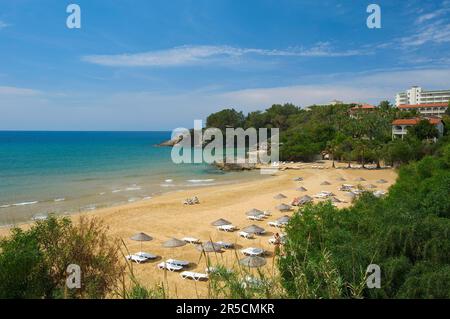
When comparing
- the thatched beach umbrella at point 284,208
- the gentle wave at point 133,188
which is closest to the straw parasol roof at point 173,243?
the thatched beach umbrella at point 284,208

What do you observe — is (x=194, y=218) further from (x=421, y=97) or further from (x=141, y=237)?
(x=421, y=97)

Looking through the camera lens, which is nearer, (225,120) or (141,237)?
(141,237)

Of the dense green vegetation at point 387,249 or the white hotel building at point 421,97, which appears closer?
the dense green vegetation at point 387,249

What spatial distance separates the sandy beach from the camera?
1586 centimetres

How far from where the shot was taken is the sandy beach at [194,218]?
15.9 m

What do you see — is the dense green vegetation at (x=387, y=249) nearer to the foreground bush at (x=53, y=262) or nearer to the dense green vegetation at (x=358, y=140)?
the foreground bush at (x=53, y=262)

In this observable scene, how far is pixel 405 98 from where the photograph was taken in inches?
5684

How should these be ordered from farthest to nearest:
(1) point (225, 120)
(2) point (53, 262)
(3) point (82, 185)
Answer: (1) point (225, 120) → (3) point (82, 185) → (2) point (53, 262)

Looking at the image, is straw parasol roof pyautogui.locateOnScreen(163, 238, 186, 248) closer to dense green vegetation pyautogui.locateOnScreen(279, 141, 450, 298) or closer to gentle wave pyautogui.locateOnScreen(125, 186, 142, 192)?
dense green vegetation pyautogui.locateOnScreen(279, 141, 450, 298)

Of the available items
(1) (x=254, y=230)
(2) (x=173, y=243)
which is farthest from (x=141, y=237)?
(1) (x=254, y=230)

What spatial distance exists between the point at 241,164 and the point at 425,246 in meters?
55.2

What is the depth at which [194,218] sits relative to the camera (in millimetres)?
25984

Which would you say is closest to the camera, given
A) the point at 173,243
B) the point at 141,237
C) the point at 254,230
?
the point at 173,243
